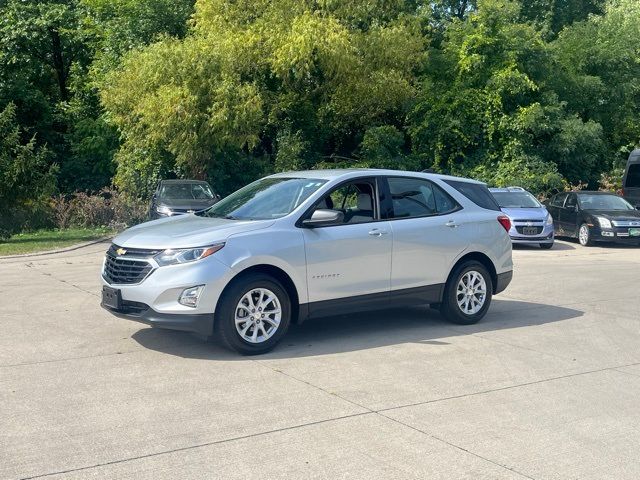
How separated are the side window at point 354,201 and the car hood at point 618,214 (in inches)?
587

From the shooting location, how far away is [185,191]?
22.2 m

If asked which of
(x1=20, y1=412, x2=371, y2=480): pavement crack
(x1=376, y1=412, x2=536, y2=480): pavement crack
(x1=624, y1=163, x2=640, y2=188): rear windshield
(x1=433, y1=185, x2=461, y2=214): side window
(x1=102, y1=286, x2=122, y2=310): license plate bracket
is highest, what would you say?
(x1=624, y1=163, x2=640, y2=188): rear windshield

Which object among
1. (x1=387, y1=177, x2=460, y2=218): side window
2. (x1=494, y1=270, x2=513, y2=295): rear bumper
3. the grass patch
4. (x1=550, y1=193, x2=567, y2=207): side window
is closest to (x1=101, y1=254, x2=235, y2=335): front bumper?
(x1=387, y1=177, x2=460, y2=218): side window

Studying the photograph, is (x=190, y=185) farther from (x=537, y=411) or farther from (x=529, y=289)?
(x=537, y=411)

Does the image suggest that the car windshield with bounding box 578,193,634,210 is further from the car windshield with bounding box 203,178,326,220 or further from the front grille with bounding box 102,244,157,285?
the front grille with bounding box 102,244,157,285

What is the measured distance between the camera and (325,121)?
3172 cm

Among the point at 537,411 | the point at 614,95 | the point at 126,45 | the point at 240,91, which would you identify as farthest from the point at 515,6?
the point at 537,411

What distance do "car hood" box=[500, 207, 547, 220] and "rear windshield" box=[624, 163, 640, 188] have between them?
690 centimetres

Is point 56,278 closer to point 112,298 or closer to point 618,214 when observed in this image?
point 112,298

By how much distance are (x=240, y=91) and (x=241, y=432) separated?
21638mm

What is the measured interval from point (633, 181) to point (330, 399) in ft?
76.9

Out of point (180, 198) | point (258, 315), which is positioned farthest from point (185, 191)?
point (258, 315)

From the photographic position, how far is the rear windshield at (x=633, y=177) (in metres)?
27.2

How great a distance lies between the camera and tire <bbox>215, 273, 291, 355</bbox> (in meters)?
7.79
